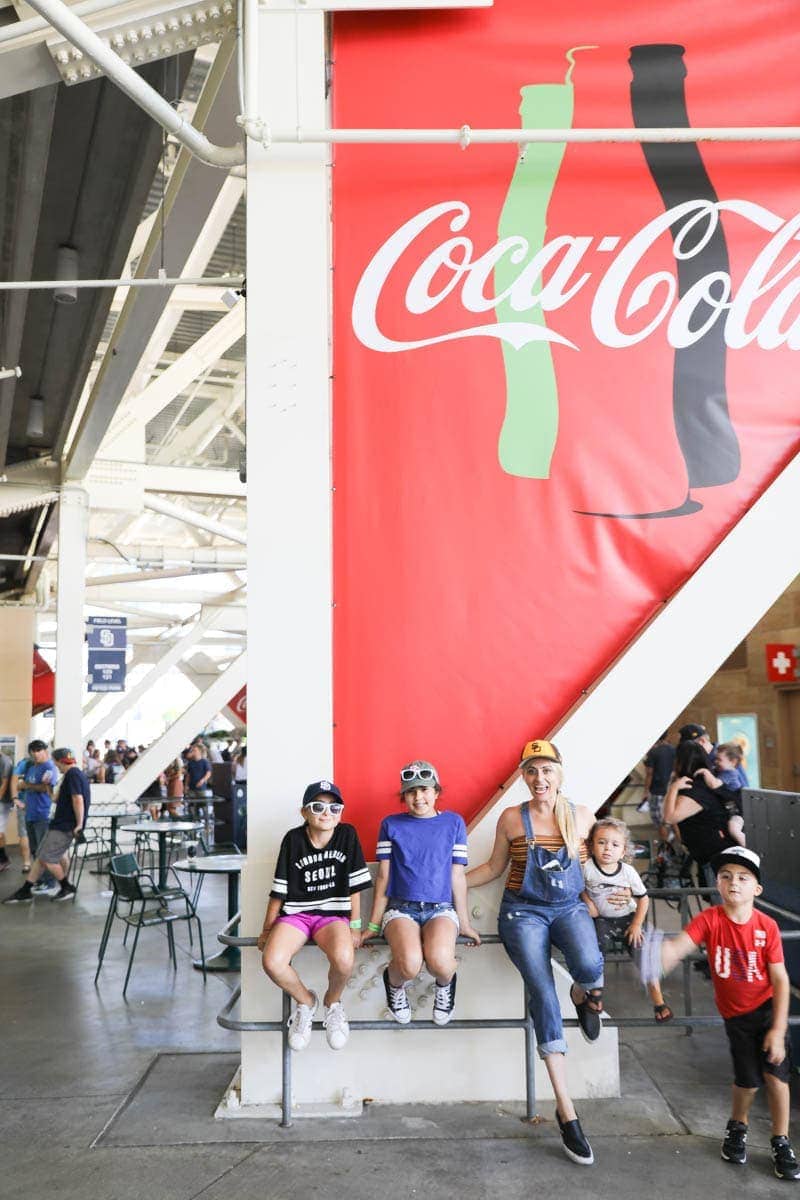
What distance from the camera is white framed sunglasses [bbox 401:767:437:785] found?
4434mm

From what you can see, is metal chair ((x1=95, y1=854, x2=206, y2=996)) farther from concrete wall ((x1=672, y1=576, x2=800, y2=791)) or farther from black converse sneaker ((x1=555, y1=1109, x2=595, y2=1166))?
concrete wall ((x1=672, y1=576, x2=800, y2=791))

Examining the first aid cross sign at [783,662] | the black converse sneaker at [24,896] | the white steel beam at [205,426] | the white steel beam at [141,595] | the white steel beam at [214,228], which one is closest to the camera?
the black converse sneaker at [24,896]

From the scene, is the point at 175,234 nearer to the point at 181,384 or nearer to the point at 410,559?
the point at 410,559

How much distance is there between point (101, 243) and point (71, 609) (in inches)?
235

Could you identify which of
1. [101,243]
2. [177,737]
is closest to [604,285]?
[101,243]

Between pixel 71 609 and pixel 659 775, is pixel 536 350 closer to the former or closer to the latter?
pixel 659 775

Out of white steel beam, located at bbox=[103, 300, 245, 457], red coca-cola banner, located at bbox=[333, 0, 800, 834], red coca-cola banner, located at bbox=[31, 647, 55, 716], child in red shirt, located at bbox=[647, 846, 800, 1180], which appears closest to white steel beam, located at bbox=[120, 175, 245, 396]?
white steel beam, located at bbox=[103, 300, 245, 457]

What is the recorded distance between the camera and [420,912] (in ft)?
14.3

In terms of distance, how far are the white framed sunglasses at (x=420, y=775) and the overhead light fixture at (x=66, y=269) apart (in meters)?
5.22

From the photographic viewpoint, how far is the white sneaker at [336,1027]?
4219 millimetres

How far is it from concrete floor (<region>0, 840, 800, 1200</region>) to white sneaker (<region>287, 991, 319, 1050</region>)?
39 centimetres

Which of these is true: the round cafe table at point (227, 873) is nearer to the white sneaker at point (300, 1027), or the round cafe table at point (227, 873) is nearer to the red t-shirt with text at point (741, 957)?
the white sneaker at point (300, 1027)

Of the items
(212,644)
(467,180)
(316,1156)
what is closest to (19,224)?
(467,180)

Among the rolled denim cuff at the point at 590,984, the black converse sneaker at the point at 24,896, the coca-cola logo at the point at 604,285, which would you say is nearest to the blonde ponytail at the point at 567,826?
the rolled denim cuff at the point at 590,984
